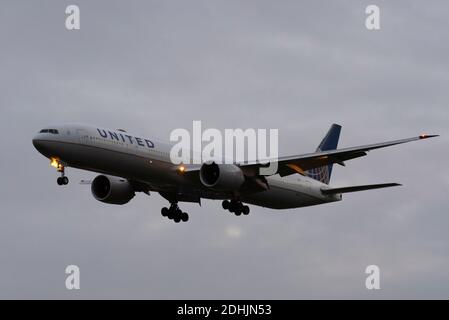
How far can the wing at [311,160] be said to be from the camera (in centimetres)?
4803

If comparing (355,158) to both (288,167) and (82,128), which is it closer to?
(288,167)

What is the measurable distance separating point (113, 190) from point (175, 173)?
6119 mm

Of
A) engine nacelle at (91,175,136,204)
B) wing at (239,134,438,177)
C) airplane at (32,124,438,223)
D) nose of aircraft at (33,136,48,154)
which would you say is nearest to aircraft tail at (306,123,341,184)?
airplane at (32,124,438,223)

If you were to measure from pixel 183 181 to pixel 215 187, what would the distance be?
1.92 m

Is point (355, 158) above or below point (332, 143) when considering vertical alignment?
below

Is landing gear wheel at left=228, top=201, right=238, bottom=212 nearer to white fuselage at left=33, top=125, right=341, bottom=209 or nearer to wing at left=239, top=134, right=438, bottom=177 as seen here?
white fuselage at left=33, top=125, right=341, bottom=209

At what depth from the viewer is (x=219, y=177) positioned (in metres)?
49.8

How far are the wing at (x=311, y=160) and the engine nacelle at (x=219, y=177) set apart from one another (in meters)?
1.42

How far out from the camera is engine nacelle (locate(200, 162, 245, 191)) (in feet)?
163

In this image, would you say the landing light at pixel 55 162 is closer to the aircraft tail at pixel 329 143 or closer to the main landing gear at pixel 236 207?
the main landing gear at pixel 236 207

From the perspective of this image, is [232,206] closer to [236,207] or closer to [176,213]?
[236,207]

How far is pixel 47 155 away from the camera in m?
46.8
